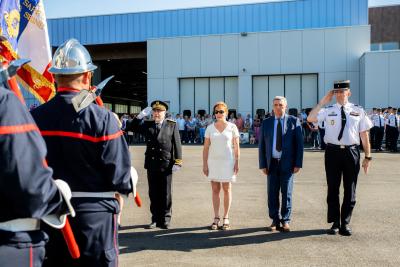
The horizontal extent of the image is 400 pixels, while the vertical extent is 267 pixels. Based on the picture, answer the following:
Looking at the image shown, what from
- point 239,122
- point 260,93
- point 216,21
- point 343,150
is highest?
point 216,21

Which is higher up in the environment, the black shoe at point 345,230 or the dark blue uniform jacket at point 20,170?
the dark blue uniform jacket at point 20,170

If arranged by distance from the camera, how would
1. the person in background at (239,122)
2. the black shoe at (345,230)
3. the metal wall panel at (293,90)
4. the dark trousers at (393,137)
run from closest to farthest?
the black shoe at (345,230)
the dark trousers at (393,137)
the person in background at (239,122)
the metal wall panel at (293,90)

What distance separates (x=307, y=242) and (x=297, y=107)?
2392cm

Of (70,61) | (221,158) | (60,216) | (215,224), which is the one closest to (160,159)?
(221,158)

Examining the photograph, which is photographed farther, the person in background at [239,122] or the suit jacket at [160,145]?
the person in background at [239,122]

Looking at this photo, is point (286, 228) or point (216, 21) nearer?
point (286, 228)

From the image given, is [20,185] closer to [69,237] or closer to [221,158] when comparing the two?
[69,237]

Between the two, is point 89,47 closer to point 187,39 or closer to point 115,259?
point 187,39

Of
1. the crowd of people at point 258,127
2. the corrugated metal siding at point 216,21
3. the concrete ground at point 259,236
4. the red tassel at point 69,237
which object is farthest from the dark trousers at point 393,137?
the red tassel at point 69,237

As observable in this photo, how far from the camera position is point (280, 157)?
6742mm

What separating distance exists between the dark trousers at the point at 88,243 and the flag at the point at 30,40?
66.6 inches

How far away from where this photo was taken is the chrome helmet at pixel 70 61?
3193mm

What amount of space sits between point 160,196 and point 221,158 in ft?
3.40

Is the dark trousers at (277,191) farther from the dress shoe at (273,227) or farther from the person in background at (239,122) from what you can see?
the person in background at (239,122)
